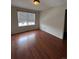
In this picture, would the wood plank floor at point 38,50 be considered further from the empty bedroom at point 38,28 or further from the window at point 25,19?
the window at point 25,19

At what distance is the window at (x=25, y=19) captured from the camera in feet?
24.6

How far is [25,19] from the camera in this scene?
834 cm

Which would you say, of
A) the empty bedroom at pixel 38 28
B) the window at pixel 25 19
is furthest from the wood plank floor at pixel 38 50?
the window at pixel 25 19

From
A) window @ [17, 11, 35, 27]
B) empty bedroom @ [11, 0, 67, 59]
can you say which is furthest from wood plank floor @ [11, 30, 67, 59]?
window @ [17, 11, 35, 27]

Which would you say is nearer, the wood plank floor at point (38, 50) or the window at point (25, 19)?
the wood plank floor at point (38, 50)

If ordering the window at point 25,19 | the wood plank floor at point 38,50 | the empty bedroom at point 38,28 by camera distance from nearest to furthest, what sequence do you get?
the wood plank floor at point 38,50 → the empty bedroom at point 38,28 → the window at point 25,19

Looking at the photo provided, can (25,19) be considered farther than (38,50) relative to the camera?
Yes

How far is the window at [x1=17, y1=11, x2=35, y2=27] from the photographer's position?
7.50 meters

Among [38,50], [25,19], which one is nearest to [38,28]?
[25,19]

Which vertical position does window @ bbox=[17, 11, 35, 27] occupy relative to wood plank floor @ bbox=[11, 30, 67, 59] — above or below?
above

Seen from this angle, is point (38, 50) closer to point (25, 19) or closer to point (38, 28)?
point (25, 19)

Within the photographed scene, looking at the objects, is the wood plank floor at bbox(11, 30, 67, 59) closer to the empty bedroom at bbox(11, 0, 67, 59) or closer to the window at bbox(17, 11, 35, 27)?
the empty bedroom at bbox(11, 0, 67, 59)
